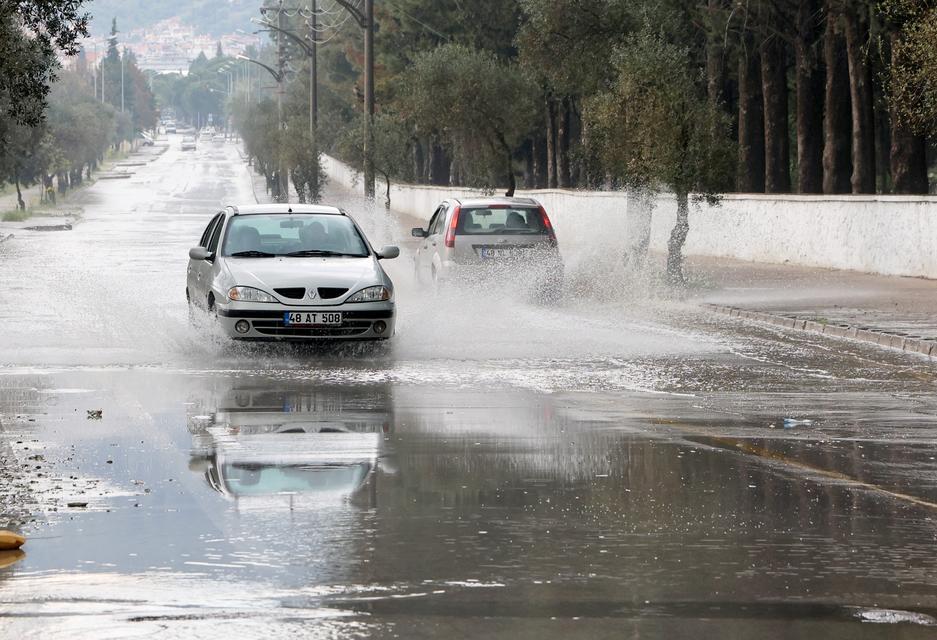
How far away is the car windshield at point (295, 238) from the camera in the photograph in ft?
60.3

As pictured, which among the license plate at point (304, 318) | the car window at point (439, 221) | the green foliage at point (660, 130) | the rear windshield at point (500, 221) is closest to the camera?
the license plate at point (304, 318)

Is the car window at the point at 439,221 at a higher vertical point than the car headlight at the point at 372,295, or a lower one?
higher

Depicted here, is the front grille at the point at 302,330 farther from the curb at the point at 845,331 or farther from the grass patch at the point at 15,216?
the grass patch at the point at 15,216

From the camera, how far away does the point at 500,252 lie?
83.3ft

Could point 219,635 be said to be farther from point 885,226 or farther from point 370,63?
point 370,63

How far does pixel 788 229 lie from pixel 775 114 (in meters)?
11.5

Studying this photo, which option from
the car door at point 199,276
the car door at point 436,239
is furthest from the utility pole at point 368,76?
the car door at point 199,276

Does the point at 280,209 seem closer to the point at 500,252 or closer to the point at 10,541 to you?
the point at 500,252

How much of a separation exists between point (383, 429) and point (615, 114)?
60.3 feet

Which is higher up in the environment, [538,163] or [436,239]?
[538,163]

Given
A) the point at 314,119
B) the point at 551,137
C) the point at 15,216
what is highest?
the point at 314,119

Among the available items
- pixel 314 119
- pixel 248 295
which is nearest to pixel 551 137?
pixel 314 119

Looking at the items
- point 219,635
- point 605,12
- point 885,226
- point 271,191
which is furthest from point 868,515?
point 271,191

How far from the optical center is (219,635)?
617 centimetres
